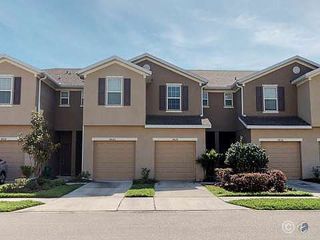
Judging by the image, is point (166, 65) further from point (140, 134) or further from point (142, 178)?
point (142, 178)

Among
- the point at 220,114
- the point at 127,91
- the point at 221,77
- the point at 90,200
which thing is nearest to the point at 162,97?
the point at 127,91

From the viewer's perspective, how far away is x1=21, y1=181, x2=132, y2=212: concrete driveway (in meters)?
12.5

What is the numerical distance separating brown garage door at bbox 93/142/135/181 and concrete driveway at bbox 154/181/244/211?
327 centimetres

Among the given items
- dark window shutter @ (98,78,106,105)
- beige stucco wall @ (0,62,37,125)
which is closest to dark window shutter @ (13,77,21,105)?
beige stucco wall @ (0,62,37,125)

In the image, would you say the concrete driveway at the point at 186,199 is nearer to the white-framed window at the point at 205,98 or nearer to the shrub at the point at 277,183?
the shrub at the point at 277,183

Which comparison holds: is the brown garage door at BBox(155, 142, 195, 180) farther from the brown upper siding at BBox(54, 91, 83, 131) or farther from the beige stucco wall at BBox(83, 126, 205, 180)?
the brown upper siding at BBox(54, 91, 83, 131)

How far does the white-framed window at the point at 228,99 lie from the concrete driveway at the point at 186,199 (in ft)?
27.8

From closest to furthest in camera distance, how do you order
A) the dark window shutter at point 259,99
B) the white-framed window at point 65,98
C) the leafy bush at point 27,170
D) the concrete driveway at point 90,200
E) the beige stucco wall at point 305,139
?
1. the concrete driveway at point 90,200
2. the leafy bush at point 27,170
3. the beige stucco wall at point 305,139
4. the dark window shutter at point 259,99
5. the white-framed window at point 65,98

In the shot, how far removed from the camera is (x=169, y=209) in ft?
40.3

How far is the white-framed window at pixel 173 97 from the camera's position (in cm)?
2384

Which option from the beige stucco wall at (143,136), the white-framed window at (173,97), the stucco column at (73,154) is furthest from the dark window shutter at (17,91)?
the white-framed window at (173,97)

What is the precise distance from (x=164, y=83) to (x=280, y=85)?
7581 mm

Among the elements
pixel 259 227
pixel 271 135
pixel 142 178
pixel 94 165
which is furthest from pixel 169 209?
pixel 271 135

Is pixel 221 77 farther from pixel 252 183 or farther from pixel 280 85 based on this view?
pixel 252 183
